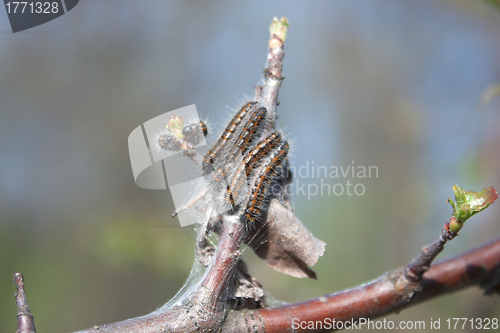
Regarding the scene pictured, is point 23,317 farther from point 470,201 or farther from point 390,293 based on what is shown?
point 390,293

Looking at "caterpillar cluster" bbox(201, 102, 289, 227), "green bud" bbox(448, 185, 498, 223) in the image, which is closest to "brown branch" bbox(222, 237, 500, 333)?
"caterpillar cluster" bbox(201, 102, 289, 227)

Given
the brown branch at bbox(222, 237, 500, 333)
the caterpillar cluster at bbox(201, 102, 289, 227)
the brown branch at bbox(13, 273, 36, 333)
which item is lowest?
the brown branch at bbox(222, 237, 500, 333)

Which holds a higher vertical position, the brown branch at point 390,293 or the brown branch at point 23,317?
the brown branch at point 23,317

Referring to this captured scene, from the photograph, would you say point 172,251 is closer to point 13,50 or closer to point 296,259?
point 296,259

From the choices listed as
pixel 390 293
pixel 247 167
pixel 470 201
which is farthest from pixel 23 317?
pixel 390 293

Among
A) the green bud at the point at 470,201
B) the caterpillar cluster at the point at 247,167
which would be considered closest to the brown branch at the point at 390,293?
the caterpillar cluster at the point at 247,167

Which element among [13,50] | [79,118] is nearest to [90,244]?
[79,118]

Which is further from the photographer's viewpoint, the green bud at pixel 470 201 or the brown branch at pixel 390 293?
the brown branch at pixel 390 293

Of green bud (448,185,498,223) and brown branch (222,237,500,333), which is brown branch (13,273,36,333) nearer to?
brown branch (222,237,500,333)

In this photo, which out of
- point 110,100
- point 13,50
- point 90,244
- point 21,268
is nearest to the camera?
point 90,244

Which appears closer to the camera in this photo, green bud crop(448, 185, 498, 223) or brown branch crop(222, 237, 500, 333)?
Result: green bud crop(448, 185, 498, 223)

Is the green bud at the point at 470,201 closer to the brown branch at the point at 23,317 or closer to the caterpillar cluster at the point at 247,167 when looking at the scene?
the caterpillar cluster at the point at 247,167
